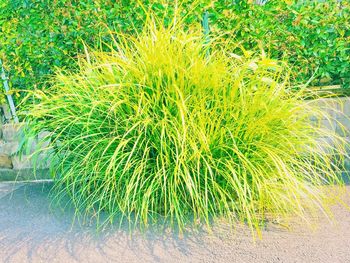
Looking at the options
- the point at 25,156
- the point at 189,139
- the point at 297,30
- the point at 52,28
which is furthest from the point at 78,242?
the point at 297,30

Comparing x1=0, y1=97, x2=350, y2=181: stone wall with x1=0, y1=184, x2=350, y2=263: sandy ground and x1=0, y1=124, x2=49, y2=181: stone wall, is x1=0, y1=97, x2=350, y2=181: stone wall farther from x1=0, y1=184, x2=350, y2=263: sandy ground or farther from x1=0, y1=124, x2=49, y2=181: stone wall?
x1=0, y1=184, x2=350, y2=263: sandy ground

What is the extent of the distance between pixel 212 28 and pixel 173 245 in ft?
6.09

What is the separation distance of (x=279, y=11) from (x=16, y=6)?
240 centimetres

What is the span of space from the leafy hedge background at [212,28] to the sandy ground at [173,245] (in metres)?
1.40

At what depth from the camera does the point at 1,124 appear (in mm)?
3393

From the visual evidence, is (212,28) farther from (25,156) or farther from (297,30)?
(25,156)

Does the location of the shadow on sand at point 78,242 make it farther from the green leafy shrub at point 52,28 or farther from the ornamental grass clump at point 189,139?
the green leafy shrub at point 52,28

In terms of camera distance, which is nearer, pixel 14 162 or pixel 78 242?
pixel 78 242

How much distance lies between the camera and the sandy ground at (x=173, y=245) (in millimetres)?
1836

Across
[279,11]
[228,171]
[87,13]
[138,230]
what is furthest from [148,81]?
[279,11]

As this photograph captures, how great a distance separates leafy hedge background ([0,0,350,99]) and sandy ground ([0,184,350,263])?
1.40m

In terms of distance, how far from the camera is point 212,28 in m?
2.91

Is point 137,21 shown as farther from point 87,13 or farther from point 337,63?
point 337,63

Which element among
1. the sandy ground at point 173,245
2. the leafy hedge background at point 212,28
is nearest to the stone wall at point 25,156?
the leafy hedge background at point 212,28
